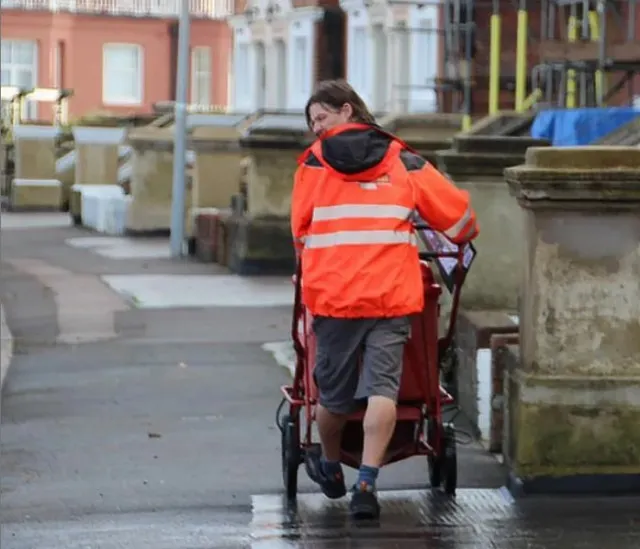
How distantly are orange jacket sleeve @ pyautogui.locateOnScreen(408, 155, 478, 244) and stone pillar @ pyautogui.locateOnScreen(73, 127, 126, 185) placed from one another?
24.3 meters

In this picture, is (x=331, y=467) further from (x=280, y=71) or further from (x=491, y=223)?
(x=280, y=71)

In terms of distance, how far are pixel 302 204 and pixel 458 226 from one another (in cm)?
58

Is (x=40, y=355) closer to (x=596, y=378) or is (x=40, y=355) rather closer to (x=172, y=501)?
(x=172, y=501)

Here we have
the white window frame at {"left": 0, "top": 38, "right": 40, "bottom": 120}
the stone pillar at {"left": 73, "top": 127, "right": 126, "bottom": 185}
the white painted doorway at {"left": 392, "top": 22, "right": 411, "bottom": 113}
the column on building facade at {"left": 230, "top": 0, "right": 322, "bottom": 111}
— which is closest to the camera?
the stone pillar at {"left": 73, "top": 127, "right": 126, "bottom": 185}

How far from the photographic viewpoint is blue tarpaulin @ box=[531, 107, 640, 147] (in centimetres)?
1445

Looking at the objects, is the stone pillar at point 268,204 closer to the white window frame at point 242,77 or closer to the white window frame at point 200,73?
the white window frame at point 242,77

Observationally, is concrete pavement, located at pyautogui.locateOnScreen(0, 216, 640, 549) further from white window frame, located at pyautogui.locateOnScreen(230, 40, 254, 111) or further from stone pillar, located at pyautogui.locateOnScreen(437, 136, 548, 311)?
white window frame, located at pyautogui.locateOnScreen(230, 40, 254, 111)

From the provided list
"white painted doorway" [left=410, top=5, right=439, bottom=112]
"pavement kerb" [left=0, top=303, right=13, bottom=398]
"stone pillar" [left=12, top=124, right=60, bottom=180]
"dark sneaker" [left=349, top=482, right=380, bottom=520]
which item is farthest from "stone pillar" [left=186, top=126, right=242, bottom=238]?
"dark sneaker" [left=349, top=482, right=380, bottom=520]

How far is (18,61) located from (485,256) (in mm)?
46572

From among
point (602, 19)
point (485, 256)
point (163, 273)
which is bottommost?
point (163, 273)

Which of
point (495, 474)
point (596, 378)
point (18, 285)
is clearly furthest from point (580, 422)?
point (18, 285)

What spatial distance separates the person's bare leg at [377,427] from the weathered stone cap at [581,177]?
101cm

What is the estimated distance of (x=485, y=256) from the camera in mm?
9781

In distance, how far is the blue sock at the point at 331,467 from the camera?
6.92 m
